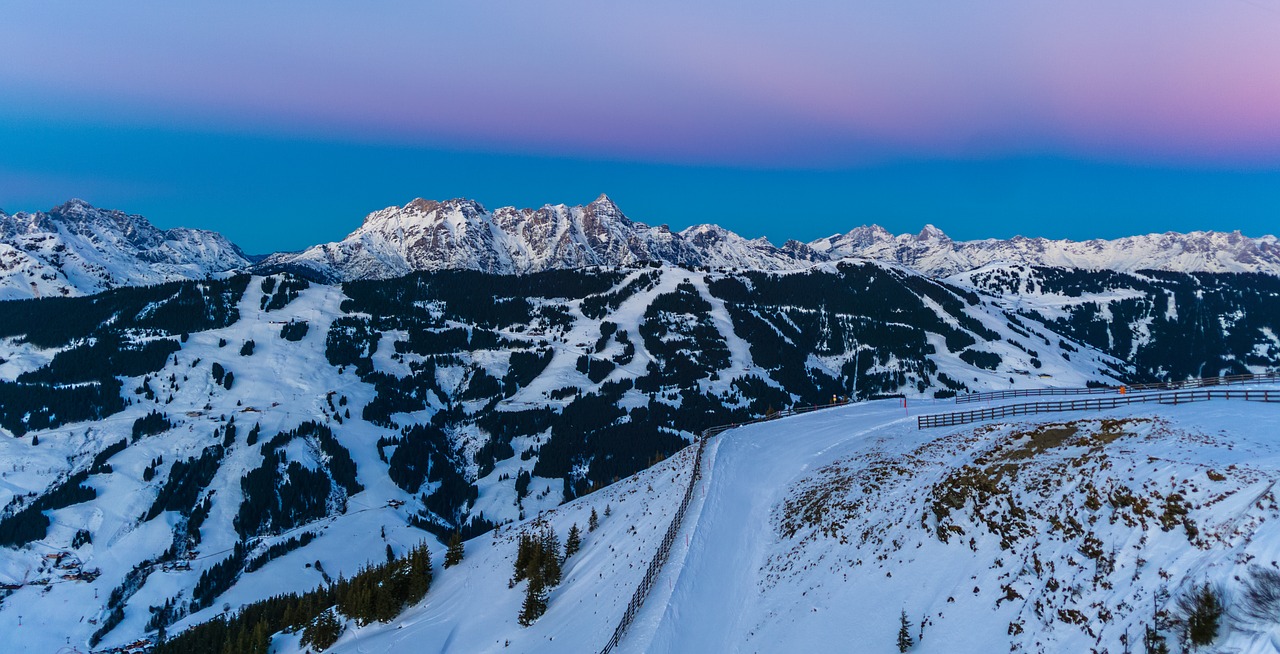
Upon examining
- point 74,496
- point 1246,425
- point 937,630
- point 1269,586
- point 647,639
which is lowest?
point 74,496

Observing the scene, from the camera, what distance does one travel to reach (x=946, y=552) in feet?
93.0

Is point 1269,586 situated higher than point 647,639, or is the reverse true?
point 1269,586

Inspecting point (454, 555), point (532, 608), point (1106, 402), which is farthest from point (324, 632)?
point (1106, 402)

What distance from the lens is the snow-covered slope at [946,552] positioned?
20.3 m

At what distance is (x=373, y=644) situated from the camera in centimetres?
4828

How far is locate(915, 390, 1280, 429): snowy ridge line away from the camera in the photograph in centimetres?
4407

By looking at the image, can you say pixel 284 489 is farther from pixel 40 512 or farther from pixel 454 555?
pixel 454 555

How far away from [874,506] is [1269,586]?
21.0m

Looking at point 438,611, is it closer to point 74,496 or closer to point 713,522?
point 713,522

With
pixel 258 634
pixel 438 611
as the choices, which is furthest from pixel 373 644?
pixel 258 634

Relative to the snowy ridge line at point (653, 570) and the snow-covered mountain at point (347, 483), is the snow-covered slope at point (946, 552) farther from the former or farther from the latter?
the snowy ridge line at point (653, 570)

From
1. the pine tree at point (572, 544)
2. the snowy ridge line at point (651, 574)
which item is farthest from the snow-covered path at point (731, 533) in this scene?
the pine tree at point (572, 544)

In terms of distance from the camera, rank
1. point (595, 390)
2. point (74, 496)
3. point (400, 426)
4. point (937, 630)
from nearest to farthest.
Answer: point (937, 630), point (74, 496), point (400, 426), point (595, 390)

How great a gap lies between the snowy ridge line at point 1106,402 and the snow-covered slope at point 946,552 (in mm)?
3738
